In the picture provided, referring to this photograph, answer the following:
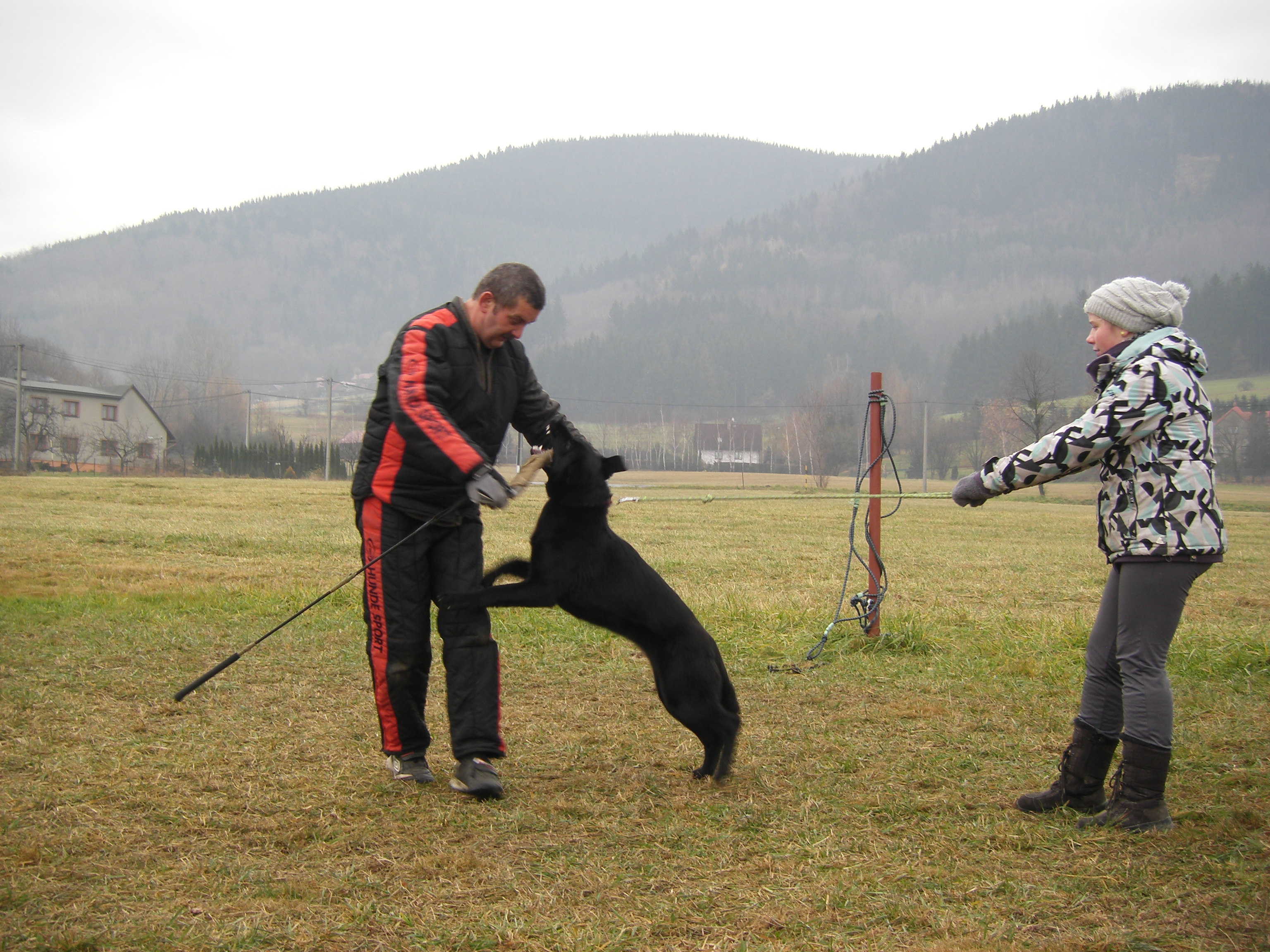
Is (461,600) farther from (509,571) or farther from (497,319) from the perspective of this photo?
(497,319)

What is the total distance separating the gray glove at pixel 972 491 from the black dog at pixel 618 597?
1.13m

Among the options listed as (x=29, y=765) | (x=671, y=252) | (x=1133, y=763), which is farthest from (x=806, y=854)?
(x=671, y=252)

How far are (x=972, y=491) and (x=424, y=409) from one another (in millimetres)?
2110

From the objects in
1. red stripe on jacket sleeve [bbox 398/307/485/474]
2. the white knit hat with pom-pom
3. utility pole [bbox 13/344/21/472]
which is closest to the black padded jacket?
red stripe on jacket sleeve [bbox 398/307/485/474]

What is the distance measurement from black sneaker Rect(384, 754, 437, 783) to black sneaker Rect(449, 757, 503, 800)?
147 mm

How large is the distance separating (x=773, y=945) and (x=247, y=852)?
1669mm

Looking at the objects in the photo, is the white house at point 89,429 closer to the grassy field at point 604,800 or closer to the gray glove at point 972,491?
the grassy field at point 604,800

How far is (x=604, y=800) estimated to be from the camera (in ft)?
11.4

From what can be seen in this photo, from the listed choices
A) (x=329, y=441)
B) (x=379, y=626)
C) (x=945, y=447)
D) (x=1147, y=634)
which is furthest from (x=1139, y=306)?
(x=945, y=447)

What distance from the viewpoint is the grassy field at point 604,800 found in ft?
7.97

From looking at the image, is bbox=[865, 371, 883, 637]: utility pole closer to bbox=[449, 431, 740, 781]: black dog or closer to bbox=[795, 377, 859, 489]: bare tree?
bbox=[449, 431, 740, 781]: black dog

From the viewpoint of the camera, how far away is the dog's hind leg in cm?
394

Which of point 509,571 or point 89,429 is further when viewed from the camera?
point 89,429

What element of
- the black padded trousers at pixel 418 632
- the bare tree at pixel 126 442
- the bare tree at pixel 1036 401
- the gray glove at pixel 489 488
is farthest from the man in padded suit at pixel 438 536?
the bare tree at pixel 126 442
